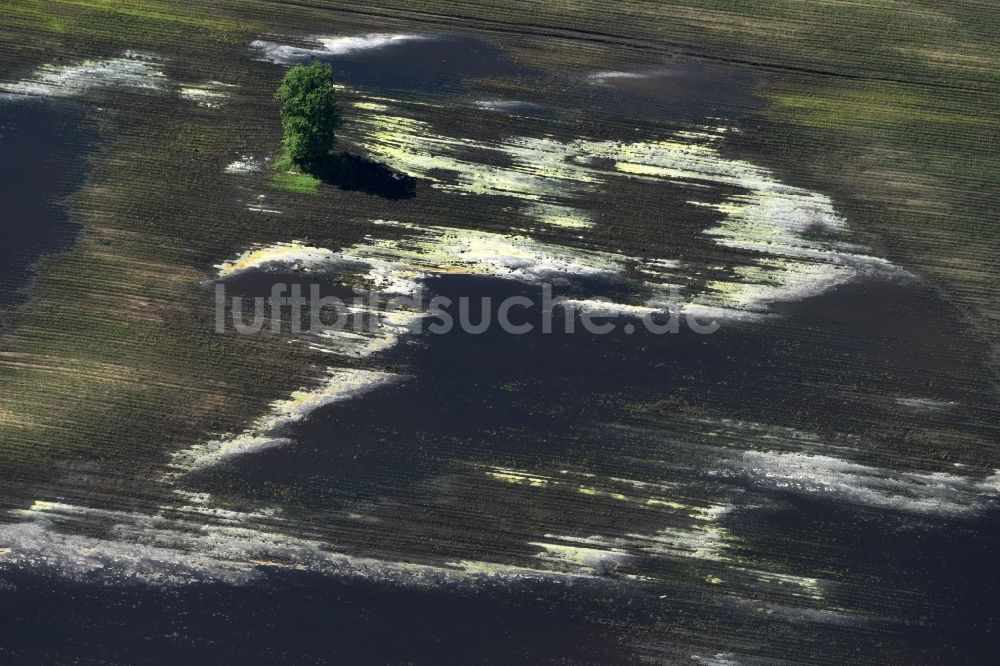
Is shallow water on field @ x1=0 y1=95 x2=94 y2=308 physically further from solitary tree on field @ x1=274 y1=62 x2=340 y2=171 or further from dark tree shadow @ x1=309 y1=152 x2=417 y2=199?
dark tree shadow @ x1=309 y1=152 x2=417 y2=199

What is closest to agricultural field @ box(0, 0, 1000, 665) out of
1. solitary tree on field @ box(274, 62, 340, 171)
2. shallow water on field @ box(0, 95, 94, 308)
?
shallow water on field @ box(0, 95, 94, 308)

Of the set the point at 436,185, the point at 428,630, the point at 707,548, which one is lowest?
the point at 428,630

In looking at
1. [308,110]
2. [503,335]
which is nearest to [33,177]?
[308,110]

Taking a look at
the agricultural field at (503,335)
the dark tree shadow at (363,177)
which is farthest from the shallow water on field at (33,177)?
the dark tree shadow at (363,177)

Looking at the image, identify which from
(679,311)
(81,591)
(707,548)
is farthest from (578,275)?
(81,591)

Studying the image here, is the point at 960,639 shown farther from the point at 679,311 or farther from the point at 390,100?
the point at 390,100

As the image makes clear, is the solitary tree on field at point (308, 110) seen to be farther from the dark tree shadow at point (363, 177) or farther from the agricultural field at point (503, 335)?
the agricultural field at point (503, 335)
